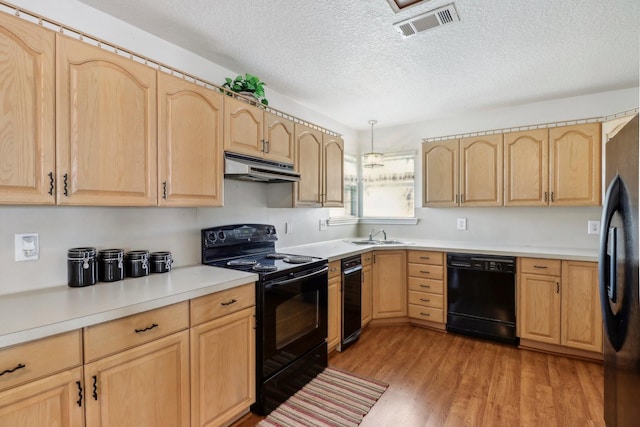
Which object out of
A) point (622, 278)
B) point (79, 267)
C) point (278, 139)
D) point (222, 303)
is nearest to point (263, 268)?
point (222, 303)

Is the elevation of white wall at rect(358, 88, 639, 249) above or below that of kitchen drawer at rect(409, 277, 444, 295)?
above

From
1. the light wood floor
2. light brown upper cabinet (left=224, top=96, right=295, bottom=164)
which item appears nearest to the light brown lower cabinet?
the light wood floor

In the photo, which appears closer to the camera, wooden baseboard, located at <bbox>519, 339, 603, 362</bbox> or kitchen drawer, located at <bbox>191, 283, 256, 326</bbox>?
kitchen drawer, located at <bbox>191, 283, 256, 326</bbox>

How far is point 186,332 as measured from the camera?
156 centimetres

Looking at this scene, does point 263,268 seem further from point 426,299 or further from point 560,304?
point 560,304

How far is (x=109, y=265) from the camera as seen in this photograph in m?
1.71

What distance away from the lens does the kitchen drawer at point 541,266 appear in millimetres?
2756

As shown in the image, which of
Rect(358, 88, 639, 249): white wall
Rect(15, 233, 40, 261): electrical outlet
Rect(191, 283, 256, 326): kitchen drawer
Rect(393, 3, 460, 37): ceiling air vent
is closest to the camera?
Rect(15, 233, 40, 261): electrical outlet

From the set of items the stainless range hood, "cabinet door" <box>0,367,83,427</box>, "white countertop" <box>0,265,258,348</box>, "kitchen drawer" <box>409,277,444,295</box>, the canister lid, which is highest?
the stainless range hood

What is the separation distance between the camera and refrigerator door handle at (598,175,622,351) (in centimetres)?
124

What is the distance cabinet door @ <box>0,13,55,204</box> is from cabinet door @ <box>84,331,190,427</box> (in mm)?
776

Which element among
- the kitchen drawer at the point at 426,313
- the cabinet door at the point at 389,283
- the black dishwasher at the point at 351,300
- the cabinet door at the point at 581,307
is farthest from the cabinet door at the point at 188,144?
the cabinet door at the point at 581,307

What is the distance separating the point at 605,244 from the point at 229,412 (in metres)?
2.10

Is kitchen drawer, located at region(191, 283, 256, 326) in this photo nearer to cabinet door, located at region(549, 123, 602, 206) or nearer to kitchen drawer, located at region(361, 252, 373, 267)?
kitchen drawer, located at region(361, 252, 373, 267)
